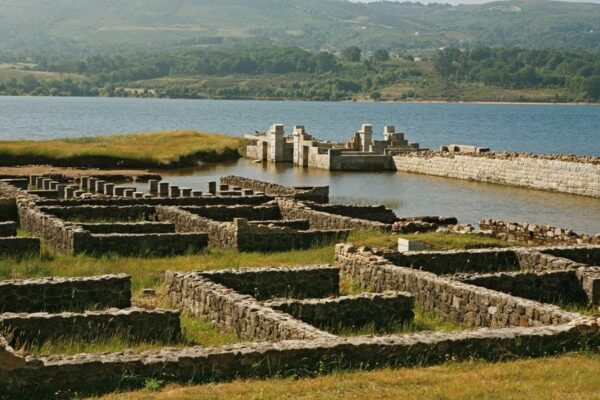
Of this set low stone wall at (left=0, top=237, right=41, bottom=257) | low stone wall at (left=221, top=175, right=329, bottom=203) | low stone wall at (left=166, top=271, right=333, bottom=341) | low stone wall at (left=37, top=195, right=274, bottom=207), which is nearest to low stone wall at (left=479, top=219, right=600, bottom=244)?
low stone wall at (left=37, top=195, right=274, bottom=207)

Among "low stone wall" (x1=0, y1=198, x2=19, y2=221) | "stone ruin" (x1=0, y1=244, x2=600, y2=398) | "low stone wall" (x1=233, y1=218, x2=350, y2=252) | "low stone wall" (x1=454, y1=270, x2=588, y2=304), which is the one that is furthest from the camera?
"low stone wall" (x1=0, y1=198, x2=19, y2=221)

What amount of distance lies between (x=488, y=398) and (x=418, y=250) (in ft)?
44.0

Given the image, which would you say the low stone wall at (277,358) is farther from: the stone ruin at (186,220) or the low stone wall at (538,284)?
the stone ruin at (186,220)

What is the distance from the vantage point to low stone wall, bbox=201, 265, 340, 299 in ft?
73.8

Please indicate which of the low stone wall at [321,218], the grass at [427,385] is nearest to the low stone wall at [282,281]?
the grass at [427,385]

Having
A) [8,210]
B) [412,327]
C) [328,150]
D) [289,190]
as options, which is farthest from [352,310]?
[328,150]

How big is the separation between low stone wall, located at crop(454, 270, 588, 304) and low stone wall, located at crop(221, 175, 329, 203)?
64.1 feet

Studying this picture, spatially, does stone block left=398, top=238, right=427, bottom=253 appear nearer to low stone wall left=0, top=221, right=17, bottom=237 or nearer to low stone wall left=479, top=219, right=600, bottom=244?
low stone wall left=479, top=219, right=600, bottom=244

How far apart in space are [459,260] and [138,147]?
153 ft

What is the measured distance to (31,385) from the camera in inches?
566

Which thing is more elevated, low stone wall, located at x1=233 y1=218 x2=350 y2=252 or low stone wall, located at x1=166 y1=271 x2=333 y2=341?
low stone wall, located at x1=166 y1=271 x2=333 y2=341

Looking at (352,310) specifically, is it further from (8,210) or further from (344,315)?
(8,210)

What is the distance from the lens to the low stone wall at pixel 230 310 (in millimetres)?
17641

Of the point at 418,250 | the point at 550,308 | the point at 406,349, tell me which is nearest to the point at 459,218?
the point at 418,250
